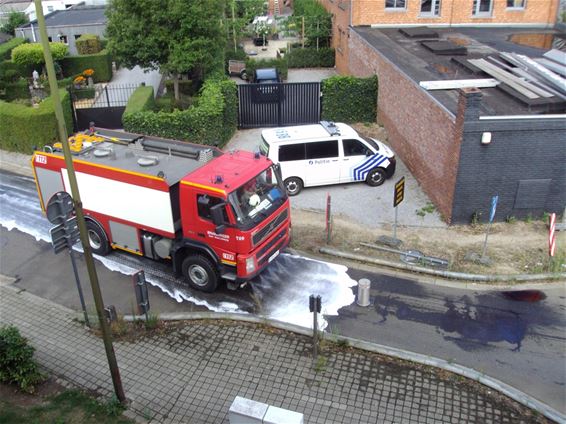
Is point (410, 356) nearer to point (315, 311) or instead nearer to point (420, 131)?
point (315, 311)

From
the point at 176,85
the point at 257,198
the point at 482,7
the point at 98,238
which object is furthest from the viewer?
the point at 482,7

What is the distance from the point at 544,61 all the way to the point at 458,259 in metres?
9.73

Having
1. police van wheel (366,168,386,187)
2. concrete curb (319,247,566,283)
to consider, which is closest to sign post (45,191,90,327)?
concrete curb (319,247,566,283)

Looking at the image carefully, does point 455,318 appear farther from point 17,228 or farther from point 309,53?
point 309,53

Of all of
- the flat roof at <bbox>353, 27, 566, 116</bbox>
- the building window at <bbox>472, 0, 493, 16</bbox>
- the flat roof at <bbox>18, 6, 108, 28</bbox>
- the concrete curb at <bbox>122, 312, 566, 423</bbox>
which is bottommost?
the concrete curb at <bbox>122, 312, 566, 423</bbox>

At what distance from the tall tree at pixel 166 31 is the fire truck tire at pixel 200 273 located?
449 inches

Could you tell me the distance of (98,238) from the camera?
12.9 metres

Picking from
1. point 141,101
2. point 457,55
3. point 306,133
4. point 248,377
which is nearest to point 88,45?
point 141,101

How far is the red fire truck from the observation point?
34.9ft

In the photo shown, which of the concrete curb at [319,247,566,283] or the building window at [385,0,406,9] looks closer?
the concrete curb at [319,247,566,283]

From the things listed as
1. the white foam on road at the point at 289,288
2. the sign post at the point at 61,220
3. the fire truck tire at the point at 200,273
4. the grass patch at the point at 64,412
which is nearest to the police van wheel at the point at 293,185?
the white foam on road at the point at 289,288

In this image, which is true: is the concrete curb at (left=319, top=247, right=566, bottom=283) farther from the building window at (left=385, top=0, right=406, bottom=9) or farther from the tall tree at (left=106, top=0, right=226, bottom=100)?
the building window at (left=385, top=0, right=406, bottom=9)

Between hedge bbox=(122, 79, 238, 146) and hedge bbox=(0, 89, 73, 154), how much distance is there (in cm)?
340

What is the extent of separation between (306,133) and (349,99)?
6.23 meters
